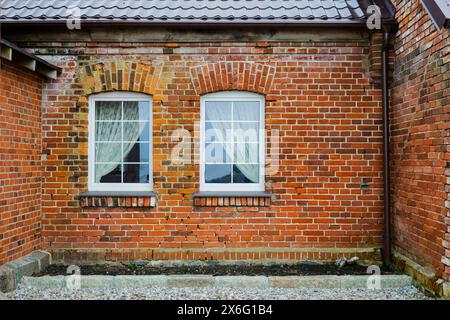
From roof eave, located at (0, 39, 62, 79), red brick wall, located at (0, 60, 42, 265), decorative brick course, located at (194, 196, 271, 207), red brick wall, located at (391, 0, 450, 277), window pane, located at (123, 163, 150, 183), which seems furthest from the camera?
window pane, located at (123, 163, 150, 183)

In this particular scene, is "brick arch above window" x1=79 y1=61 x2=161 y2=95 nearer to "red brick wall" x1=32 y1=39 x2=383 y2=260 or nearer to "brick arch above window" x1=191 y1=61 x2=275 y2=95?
"red brick wall" x1=32 y1=39 x2=383 y2=260

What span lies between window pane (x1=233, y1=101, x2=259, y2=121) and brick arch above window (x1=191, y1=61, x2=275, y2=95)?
0.83ft

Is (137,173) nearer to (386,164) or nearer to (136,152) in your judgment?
(136,152)

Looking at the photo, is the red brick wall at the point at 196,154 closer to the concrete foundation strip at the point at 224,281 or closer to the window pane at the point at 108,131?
the window pane at the point at 108,131

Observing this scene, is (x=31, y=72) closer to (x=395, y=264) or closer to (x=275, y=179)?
(x=275, y=179)

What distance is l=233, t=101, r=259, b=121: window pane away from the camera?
6.78 meters

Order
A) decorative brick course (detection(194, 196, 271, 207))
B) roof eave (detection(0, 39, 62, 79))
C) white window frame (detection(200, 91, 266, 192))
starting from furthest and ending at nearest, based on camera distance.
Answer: white window frame (detection(200, 91, 266, 192)) → decorative brick course (detection(194, 196, 271, 207)) → roof eave (detection(0, 39, 62, 79))

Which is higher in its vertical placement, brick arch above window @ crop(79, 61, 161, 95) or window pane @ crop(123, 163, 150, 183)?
brick arch above window @ crop(79, 61, 161, 95)

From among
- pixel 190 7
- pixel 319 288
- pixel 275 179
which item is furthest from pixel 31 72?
pixel 319 288

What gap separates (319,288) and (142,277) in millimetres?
2459

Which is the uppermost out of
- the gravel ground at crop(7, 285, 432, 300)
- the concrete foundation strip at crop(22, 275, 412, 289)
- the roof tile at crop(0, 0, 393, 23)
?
the roof tile at crop(0, 0, 393, 23)

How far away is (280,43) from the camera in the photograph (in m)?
6.68

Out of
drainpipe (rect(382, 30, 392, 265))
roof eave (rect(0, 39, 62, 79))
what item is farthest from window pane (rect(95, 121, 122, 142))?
drainpipe (rect(382, 30, 392, 265))

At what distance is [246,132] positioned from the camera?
6.79 meters
